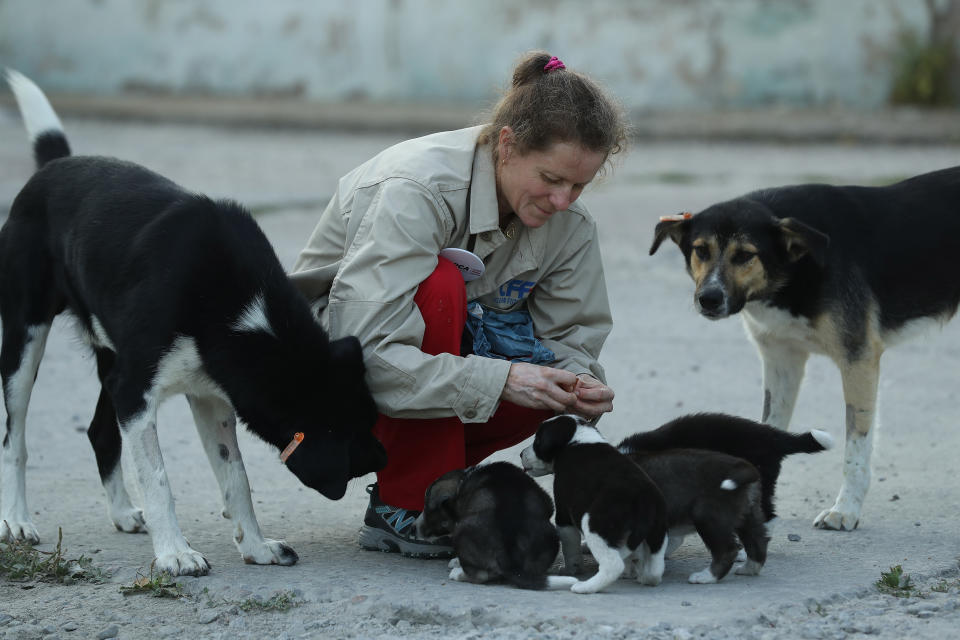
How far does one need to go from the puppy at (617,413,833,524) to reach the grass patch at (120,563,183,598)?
1509 millimetres

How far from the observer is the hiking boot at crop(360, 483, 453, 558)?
13.3ft

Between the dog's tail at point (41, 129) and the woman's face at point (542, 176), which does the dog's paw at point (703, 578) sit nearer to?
the woman's face at point (542, 176)

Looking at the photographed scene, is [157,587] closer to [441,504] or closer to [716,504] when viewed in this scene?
[441,504]

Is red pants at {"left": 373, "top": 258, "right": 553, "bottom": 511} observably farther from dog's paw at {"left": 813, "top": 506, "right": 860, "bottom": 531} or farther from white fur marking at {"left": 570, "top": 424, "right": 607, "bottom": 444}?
dog's paw at {"left": 813, "top": 506, "right": 860, "bottom": 531}

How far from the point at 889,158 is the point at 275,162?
7.31m

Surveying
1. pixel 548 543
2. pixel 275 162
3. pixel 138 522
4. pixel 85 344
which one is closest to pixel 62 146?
pixel 85 344

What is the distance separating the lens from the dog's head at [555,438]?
12.3 ft

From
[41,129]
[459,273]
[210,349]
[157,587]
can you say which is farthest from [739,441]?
[41,129]

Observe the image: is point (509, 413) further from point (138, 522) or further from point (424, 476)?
point (138, 522)

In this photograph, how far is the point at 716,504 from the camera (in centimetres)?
361

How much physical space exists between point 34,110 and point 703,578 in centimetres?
307

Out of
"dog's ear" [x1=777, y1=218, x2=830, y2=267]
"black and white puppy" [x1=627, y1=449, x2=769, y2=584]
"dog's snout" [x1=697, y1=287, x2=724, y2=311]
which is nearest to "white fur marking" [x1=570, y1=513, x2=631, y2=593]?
"black and white puppy" [x1=627, y1=449, x2=769, y2=584]

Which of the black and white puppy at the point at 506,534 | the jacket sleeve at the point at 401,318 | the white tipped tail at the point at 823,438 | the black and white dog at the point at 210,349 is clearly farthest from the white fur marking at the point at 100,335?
the white tipped tail at the point at 823,438

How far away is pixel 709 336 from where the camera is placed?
738 centimetres
